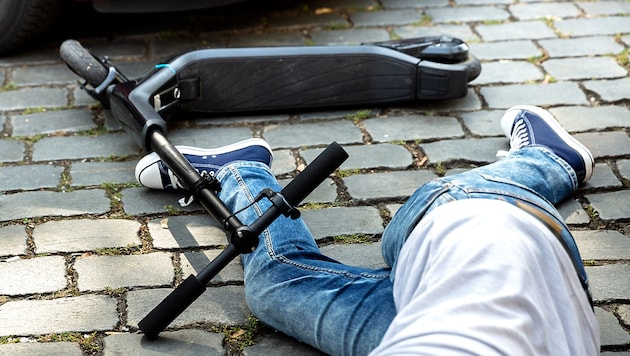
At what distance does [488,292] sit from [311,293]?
2.24ft

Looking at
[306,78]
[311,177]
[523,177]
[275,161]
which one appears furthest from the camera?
[306,78]

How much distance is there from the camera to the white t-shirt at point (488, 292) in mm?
1510

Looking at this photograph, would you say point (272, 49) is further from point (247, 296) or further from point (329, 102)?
point (247, 296)

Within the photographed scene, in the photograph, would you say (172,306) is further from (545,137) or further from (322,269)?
(545,137)

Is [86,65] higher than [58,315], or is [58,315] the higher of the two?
[86,65]

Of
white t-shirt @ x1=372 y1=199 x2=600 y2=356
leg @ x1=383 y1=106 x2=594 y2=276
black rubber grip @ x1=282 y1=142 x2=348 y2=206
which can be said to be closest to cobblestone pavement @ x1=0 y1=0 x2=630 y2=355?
leg @ x1=383 y1=106 x2=594 y2=276

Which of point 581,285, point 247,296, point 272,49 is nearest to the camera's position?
point 581,285

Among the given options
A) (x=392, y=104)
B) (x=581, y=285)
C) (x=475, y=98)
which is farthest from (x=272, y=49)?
(x=581, y=285)

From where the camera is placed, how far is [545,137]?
2820 mm

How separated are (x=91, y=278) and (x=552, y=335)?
4.40 feet

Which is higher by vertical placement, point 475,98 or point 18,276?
point 18,276

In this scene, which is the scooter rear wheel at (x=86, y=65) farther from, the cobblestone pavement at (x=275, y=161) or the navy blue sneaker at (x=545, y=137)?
the navy blue sneaker at (x=545, y=137)

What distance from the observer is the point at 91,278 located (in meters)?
2.45

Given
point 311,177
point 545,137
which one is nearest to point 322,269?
point 311,177
